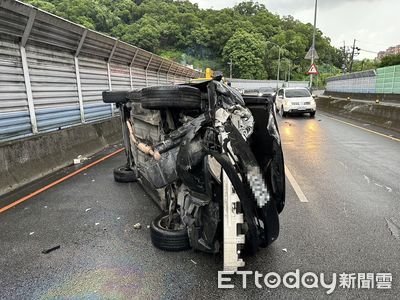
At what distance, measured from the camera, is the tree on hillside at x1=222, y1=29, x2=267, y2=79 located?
112500 mm

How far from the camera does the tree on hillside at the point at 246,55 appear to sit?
112500 millimetres

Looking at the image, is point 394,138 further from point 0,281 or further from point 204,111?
point 0,281

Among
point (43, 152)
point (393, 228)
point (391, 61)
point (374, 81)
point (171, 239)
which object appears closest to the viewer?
point (171, 239)

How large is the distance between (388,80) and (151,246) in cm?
3046

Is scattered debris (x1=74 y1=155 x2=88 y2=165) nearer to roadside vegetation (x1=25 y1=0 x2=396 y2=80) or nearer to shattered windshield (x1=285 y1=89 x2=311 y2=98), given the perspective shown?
shattered windshield (x1=285 y1=89 x2=311 y2=98)

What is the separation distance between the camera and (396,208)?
4824 mm

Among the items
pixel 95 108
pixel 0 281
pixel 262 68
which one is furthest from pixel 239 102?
pixel 262 68

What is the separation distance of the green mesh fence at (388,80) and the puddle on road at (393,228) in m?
26.6

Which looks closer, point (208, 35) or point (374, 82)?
point (374, 82)

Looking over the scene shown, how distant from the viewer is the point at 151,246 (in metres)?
3.82

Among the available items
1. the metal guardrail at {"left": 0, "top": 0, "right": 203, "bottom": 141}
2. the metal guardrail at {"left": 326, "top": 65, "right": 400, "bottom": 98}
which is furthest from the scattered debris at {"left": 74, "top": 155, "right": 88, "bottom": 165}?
the metal guardrail at {"left": 326, "top": 65, "right": 400, "bottom": 98}

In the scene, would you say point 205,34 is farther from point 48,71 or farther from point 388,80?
point 48,71

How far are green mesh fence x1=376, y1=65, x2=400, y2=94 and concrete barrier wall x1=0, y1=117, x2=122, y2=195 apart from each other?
25.9m

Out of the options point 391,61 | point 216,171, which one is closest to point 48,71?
point 216,171
